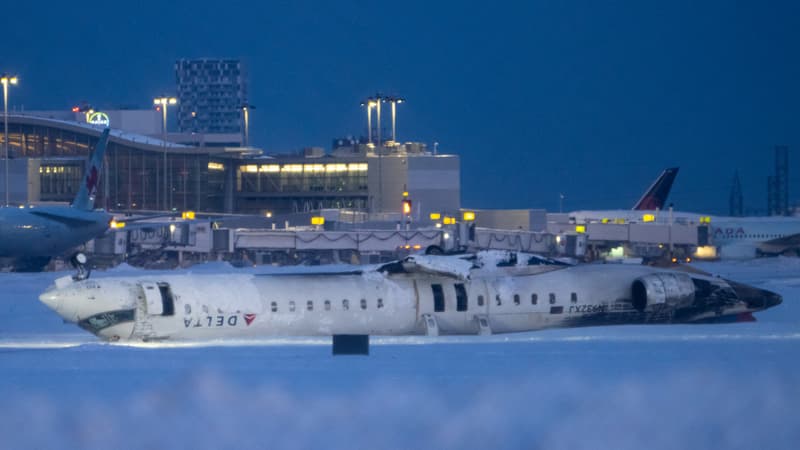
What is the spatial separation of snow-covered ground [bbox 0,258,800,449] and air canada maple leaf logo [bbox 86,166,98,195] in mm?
42754

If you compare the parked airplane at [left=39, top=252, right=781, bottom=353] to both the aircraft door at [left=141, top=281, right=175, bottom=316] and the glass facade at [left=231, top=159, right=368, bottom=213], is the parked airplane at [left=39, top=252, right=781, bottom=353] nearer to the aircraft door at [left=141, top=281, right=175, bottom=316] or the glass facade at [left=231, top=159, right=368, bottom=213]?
the aircraft door at [left=141, top=281, right=175, bottom=316]

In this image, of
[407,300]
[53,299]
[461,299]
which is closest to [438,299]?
[461,299]

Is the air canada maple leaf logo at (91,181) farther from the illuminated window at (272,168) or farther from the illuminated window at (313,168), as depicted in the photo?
the illuminated window at (272,168)

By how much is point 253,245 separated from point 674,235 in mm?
25734

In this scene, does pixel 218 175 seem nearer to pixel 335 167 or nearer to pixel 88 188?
pixel 335 167

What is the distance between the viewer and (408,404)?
1015cm

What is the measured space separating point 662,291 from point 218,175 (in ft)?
245

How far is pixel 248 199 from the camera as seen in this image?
314 feet

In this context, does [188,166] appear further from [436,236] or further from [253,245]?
[436,236]

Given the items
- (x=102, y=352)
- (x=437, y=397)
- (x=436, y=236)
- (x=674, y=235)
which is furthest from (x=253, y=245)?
(x=437, y=397)

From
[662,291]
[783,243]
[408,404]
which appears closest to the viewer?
[408,404]

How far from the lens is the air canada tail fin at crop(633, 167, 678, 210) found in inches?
3693

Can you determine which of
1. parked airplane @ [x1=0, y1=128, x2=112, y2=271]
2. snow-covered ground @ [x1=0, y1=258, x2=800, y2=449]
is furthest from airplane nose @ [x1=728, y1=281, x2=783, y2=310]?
parked airplane @ [x1=0, y1=128, x2=112, y2=271]

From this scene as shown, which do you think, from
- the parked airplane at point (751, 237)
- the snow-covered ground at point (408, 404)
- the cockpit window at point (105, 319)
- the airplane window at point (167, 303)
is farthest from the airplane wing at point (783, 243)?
the snow-covered ground at point (408, 404)
